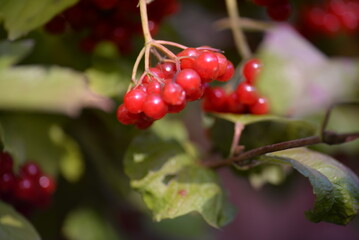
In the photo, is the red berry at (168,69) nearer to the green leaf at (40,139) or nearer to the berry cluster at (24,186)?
the berry cluster at (24,186)

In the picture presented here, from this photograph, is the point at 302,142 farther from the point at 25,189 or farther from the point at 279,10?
the point at 25,189

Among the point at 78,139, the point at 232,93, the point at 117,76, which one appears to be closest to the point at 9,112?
the point at 78,139

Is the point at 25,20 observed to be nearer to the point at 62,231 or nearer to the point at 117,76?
the point at 117,76

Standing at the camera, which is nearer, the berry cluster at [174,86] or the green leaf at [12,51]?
the berry cluster at [174,86]

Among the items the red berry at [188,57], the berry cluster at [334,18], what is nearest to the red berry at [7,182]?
the red berry at [188,57]

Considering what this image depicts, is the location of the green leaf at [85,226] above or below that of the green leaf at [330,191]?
below

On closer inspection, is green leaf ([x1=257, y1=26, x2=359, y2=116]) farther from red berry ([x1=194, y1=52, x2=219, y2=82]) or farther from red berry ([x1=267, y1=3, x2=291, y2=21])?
red berry ([x1=194, y1=52, x2=219, y2=82])

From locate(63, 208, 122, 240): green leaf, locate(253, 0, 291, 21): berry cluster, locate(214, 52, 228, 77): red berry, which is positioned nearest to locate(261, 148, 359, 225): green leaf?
locate(214, 52, 228, 77): red berry
